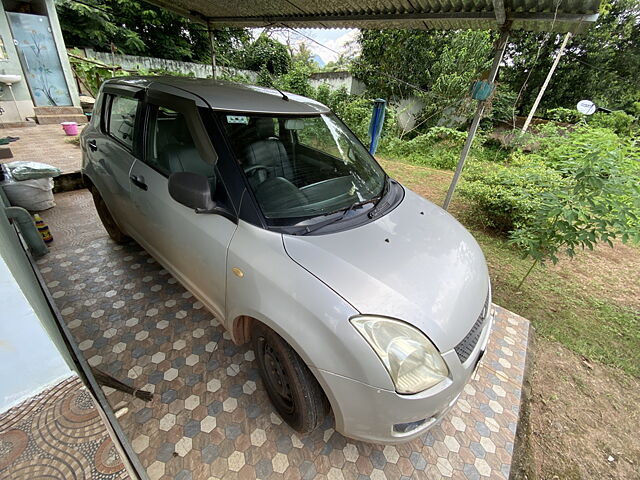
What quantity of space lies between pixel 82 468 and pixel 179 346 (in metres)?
1.36

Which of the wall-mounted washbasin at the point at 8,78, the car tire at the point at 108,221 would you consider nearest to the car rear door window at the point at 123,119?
the car tire at the point at 108,221

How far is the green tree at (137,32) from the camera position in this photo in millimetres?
11242

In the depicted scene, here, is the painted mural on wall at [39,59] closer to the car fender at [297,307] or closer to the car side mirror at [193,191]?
the car side mirror at [193,191]

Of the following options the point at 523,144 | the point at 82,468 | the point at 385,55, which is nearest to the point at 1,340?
the point at 82,468

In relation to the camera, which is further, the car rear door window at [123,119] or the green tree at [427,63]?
the green tree at [427,63]

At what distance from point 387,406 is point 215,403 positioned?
1.12m

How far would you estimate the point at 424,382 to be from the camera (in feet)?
3.94

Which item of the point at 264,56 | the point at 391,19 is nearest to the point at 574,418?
the point at 391,19

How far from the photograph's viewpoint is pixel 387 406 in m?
1.15

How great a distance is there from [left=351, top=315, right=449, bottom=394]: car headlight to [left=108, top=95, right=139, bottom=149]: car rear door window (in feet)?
7.43

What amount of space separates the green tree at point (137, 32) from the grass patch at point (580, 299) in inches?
434

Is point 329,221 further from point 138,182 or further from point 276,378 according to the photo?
point 138,182

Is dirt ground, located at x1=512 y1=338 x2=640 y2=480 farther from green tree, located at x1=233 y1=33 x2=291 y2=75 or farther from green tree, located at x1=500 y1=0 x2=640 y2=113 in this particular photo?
green tree, located at x1=233 y1=33 x2=291 y2=75

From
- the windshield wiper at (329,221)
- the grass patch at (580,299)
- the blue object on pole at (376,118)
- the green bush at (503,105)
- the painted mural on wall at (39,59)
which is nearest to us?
the windshield wiper at (329,221)
